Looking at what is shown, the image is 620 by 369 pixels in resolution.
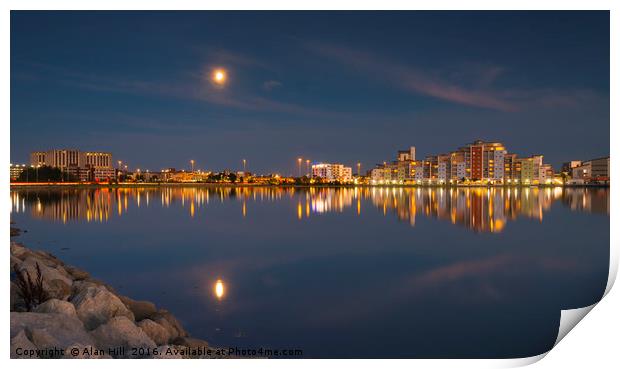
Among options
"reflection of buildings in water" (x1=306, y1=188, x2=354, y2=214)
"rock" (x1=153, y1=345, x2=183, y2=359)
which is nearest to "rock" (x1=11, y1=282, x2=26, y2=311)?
"rock" (x1=153, y1=345, x2=183, y2=359)

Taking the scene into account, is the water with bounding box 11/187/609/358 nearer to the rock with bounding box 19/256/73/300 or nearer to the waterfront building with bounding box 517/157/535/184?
the rock with bounding box 19/256/73/300

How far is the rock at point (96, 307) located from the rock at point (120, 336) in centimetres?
30

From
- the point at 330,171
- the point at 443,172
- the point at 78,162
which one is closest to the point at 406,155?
the point at 443,172

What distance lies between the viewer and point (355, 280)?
745cm

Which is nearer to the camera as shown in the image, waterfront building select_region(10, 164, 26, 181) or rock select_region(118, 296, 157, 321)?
rock select_region(118, 296, 157, 321)

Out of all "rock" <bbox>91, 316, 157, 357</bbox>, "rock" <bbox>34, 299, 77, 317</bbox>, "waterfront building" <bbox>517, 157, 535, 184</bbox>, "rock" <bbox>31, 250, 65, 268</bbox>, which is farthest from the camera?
"waterfront building" <bbox>517, 157, 535, 184</bbox>

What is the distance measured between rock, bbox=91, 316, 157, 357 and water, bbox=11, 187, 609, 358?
1.13 metres

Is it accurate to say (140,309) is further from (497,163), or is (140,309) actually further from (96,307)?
(497,163)

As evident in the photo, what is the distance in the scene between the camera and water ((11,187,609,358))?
16.2 feet

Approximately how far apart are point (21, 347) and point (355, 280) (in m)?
5.06

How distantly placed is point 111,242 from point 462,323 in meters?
9.05
